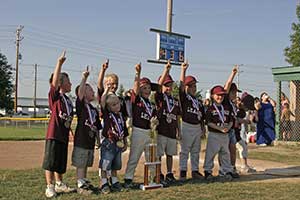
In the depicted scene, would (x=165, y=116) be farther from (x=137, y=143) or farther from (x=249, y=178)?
(x=249, y=178)

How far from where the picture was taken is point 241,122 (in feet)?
28.7

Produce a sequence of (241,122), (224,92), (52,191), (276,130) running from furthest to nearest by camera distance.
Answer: (276,130) → (241,122) → (224,92) → (52,191)

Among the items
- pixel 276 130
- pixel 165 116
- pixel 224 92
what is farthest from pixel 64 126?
pixel 276 130

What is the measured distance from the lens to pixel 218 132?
783 centimetres

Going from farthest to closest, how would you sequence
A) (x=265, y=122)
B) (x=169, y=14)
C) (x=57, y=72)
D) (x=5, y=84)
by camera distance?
(x=5, y=84), (x=265, y=122), (x=169, y=14), (x=57, y=72)

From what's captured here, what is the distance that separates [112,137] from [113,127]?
154 millimetres

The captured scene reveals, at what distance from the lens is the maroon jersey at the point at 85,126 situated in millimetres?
6438

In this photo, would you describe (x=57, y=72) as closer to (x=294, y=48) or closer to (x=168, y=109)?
(x=168, y=109)

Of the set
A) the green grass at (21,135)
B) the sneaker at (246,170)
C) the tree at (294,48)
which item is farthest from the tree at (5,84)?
the sneaker at (246,170)

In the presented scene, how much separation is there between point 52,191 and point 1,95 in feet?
144

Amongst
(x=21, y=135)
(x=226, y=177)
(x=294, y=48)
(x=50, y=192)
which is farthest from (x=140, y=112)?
(x=294, y=48)

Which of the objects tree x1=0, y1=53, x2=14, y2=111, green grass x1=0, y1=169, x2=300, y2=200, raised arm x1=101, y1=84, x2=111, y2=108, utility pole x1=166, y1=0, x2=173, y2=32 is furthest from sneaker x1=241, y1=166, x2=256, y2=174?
tree x1=0, y1=53, x2=14, y2=111

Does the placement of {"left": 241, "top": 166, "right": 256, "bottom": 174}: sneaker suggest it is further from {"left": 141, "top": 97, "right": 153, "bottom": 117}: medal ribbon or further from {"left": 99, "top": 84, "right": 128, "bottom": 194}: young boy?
{"left": 99, "top": 84, "right": 128, "bottom": 194}: young boy

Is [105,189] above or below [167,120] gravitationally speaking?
below
